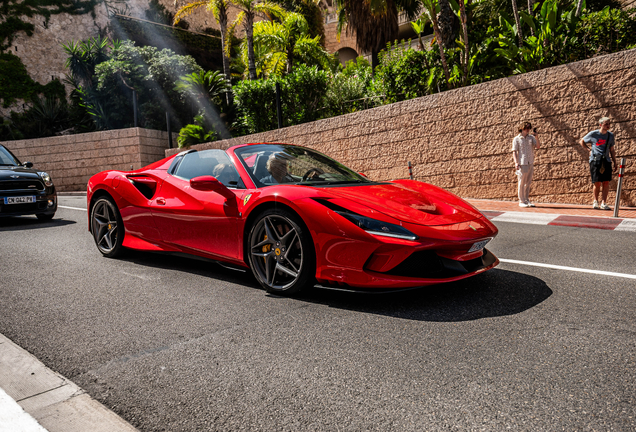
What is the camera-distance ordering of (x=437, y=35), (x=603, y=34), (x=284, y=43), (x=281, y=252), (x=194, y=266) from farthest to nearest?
(x=284, y=43) < (x=437, y=35) < (x=603, y=34) < (x=194, y=266) < (x=281, y=252)

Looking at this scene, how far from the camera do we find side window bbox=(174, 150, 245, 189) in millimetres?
4281

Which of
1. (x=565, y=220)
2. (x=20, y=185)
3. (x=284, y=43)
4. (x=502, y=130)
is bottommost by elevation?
(x=565, y=220)

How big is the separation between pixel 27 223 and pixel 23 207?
52cm

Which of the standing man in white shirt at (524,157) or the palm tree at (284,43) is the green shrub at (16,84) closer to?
the palm tree at (284,43)

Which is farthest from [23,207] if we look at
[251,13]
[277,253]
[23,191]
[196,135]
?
[251,13]

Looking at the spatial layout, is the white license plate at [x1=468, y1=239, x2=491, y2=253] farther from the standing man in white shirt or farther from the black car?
the black car

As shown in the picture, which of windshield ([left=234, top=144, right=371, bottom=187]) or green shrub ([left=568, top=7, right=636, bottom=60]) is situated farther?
green shrub ([left=568, top=7, right=636, bottom=60])

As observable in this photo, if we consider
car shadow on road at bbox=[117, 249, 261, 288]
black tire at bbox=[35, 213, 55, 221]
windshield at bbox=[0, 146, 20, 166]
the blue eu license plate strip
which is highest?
windshield at bbox=[0, 146, 20, 166]

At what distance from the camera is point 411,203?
12.3 ft

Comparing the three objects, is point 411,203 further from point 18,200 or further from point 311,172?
point 18,200

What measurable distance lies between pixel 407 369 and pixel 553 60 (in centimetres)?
1037

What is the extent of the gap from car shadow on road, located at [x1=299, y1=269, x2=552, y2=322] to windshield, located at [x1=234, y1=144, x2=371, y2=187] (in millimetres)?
1014

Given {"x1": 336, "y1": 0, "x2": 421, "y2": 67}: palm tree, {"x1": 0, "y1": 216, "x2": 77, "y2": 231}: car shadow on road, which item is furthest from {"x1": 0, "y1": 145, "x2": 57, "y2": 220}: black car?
{"x1": 336, "y1": 0, "x2": 421, "y2": 67}: palm tree

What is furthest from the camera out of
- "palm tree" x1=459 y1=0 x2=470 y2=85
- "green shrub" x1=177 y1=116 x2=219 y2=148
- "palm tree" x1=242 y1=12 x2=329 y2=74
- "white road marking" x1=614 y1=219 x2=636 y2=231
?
"palm tree" x1=242 y1=12 x2=329 y2=74
